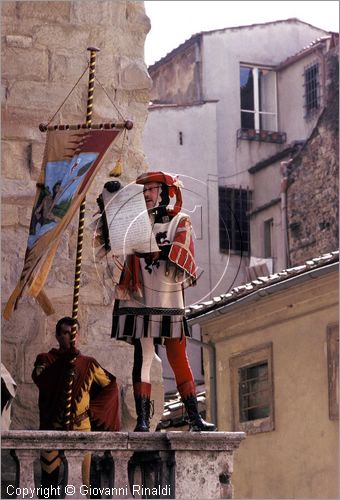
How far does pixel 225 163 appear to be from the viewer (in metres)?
32.8

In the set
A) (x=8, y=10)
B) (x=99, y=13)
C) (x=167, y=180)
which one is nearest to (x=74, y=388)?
(x=167, y=180)

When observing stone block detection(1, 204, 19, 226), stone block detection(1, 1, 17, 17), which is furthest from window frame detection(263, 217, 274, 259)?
stone block detection(1, 204, 19, 226)

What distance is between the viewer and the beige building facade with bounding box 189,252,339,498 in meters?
19.8

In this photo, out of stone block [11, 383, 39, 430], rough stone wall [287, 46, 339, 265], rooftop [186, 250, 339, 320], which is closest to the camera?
stone block [11, 383, 39, 430]

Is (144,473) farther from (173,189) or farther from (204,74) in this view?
(204,74)

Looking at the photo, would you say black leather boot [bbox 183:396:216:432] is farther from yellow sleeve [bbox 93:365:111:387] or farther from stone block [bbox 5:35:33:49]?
stone block [bbox 5:35:33:49]

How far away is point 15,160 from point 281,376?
8746 mm

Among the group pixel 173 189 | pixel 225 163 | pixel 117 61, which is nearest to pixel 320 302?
pixel 117 61

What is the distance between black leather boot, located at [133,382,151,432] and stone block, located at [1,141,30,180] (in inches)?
94.1

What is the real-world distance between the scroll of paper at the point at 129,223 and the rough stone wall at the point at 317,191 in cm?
1683

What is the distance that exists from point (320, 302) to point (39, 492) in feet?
32.8

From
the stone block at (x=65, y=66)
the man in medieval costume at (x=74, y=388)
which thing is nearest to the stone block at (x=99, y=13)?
the stone block at (x=65, y=66)

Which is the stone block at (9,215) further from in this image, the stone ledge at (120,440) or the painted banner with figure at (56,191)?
the stone ledge at (120,440)

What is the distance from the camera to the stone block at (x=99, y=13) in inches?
527
